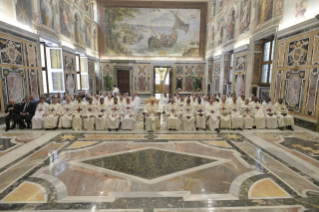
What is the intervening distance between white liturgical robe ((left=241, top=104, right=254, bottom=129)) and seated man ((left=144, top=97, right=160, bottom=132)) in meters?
3.74

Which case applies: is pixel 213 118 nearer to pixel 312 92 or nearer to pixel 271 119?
pixel 271 119

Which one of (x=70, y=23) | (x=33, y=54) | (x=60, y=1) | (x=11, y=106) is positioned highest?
(x=60, y=1)

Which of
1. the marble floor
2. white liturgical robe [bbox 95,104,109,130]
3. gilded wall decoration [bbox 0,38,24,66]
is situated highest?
gilded wall decoration [bbox 0,38,24,66]

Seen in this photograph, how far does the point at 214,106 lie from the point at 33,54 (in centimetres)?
904

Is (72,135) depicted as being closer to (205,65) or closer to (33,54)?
(33,54)

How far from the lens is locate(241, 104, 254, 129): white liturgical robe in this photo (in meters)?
7.77

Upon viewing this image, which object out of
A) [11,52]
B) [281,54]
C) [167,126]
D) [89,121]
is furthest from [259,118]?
[11,52]

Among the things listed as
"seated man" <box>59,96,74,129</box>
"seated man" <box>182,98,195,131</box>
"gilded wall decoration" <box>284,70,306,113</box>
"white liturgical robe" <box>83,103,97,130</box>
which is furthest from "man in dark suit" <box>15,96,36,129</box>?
"gilded wall decoration" <box>284,70,306,113</box>

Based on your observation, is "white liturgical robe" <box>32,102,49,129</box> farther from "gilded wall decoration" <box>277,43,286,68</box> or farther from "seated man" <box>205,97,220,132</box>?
"gilded wall decoration" <box>277,43,286,68</box>

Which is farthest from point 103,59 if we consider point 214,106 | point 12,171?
point 12,171

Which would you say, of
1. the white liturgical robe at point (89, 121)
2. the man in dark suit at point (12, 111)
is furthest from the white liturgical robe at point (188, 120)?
the man in dark suit at point (12, 111)

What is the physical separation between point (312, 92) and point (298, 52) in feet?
5.95

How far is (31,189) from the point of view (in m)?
3.38

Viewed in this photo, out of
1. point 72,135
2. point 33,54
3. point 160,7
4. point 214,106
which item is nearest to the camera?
point 72,135
